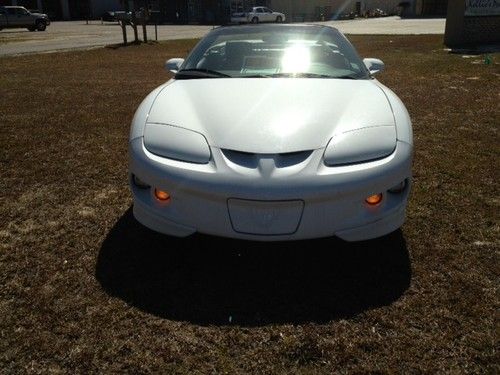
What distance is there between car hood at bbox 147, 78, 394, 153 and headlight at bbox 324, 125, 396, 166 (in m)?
0.05

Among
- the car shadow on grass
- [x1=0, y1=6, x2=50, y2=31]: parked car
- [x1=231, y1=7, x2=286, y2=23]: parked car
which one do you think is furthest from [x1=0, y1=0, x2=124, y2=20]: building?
the car shadow on grass

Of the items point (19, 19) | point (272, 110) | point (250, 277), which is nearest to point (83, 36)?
point (19, 19)

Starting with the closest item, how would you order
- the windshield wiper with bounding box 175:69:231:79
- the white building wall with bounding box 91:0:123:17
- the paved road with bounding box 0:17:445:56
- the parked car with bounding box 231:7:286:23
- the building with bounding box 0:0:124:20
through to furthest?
the windshield wiper with bounding box 175:69:231:79
the paved road with bounding box 0:17:445:56
the parked car with bounding box 231:7:286:23
the building with bounding box 0:0:124:20
the white building wall with bounding box 91:0:123:17

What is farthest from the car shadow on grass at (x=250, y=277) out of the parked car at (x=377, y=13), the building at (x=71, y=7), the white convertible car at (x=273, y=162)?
the building at (x=71, y=7)

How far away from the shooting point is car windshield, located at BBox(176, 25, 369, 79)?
3350mm

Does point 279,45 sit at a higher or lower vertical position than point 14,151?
higher

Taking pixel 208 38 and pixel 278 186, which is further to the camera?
pixel 208 38

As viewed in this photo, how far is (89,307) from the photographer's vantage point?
2279 millimetres

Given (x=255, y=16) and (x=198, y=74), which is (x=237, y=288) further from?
(x=255, y=16)

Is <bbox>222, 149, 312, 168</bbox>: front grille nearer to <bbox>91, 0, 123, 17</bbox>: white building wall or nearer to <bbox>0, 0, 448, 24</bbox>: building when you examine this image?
<bbox>0, 0, 448, 24</bbox>: building

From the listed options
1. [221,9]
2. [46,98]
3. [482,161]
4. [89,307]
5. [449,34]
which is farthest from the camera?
[221,9]

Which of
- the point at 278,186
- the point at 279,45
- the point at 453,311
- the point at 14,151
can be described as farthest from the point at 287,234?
the point at 14,151

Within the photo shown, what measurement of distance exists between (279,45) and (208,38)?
69cm

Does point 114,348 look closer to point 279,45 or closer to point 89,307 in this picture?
point 89,307
